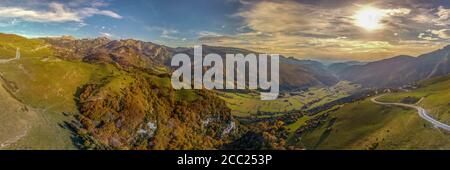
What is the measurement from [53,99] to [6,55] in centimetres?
5219

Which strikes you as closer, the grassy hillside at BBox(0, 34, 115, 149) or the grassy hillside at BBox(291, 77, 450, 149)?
the grassy hillside at BBox(0, 34, 115, 149)

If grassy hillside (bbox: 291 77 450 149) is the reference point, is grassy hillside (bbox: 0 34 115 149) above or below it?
above

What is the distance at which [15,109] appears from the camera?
103m

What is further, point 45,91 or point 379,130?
point 45,91

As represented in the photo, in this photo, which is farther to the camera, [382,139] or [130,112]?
[130,112]

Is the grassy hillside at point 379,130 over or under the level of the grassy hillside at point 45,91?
under

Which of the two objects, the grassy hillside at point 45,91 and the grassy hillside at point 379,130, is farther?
the grassy hillside at point 379,130

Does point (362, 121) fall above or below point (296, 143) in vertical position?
above

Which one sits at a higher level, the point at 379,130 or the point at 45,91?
the point at 45,91

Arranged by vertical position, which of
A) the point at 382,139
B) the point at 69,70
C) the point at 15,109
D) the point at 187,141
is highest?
the point at 69,70
